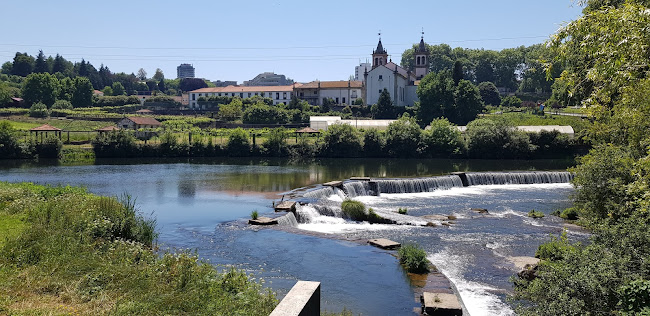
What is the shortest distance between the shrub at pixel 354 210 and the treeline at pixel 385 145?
79.3 ft

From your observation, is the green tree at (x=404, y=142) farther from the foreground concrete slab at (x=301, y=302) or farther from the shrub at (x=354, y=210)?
the foreground concrete slab at (x=301, y=302)

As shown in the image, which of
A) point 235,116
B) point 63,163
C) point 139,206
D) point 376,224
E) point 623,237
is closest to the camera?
point 623,237

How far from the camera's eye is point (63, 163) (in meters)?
39.6

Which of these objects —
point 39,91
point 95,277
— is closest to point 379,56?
point 39,91

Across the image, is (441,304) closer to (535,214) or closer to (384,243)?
(384,243)

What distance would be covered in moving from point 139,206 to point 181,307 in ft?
52.1

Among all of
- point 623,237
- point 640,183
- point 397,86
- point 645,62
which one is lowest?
point 623,237

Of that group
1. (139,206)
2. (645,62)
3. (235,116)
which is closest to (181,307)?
(645,62)

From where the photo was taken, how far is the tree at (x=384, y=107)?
7050 cm

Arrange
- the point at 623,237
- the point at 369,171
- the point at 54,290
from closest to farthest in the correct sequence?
1. the point at 54,290
2. the point at 623,237
3. the point at 369,171

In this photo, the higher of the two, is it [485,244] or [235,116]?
[235,116]

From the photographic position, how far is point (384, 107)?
70.8 m

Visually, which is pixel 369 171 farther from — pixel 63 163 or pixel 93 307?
pixel 93 307

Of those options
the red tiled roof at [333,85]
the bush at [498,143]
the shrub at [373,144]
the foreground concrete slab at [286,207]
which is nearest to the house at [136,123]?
the shrub at [373,144]
